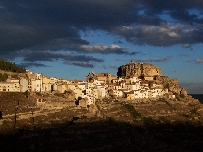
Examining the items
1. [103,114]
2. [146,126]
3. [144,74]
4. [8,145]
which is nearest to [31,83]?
[103,114]

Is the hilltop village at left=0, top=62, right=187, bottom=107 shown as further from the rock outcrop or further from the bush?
the bush

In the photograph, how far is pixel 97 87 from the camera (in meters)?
73.9

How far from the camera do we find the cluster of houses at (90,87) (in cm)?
6406

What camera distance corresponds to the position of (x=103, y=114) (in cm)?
5628

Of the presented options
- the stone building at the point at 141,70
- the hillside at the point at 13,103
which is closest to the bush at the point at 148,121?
the hillside at the point at 13,103

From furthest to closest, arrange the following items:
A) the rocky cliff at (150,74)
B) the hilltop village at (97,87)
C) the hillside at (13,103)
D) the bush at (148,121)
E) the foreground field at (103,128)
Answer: the rocky cliff at (150,74) → the hilltop village at (97,87) → the bush at (148,121) → the hillside at (13,103) → the foreground field at (103,128)

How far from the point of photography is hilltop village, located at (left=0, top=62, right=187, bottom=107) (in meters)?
63.9

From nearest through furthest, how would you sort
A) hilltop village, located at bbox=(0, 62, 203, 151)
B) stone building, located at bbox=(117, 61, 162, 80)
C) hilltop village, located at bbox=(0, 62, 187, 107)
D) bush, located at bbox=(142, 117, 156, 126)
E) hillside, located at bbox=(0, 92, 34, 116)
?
hilltop village, located at bbox=(0, 62, 203, 151) < hillside, located at bbox=(0, 92, 34, 116) < bush, located at bbox=(142, 117, 156, 126) < hilltop village, located at bbox=(0, 62, 187, 107) < stone building, located at bbox=(117, 61, 162, 80)

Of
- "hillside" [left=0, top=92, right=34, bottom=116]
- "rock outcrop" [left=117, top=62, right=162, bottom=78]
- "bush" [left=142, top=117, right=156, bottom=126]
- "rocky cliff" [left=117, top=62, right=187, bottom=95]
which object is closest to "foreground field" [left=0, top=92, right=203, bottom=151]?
"bush" [left=142, top=117, right=156, bottom=126]

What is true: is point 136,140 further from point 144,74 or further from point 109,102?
point 144,74

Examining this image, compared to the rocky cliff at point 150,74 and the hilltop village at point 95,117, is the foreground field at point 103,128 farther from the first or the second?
the rocky cliff at point 150,74

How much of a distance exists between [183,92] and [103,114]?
50039 mm

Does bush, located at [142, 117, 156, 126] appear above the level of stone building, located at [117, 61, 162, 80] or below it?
below

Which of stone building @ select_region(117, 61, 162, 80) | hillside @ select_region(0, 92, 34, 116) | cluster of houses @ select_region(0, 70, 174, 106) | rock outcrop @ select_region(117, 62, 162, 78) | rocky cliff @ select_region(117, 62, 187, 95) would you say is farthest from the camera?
rock outcrop @ select_region(117, 62, 162, 78)
